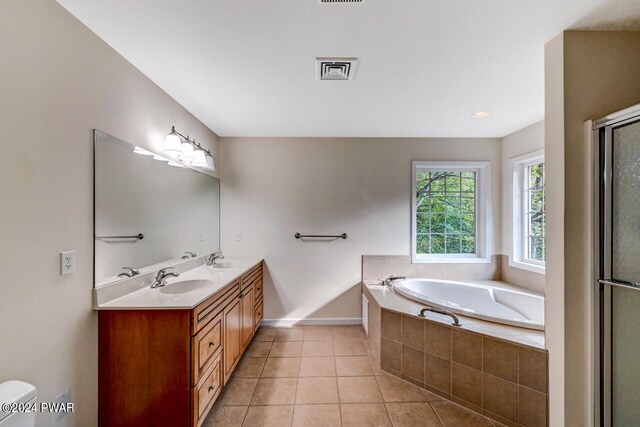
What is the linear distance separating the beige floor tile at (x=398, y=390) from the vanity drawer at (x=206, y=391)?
3.98 feet

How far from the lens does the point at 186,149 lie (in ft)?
7.80

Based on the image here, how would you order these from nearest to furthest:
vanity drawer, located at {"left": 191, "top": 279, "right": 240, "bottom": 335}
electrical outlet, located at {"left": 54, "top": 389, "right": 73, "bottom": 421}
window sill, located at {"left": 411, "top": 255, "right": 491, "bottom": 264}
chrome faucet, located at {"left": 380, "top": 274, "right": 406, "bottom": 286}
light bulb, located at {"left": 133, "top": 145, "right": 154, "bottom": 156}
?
electrical outlet, located at {"left": 54, "top": 389, "right": 73, "bottom": 421} < vanity drawer, located at {"left": 191, "top": 279, "right": 240, "bottom": 335} < light bulb, located at {"left": 133, "top": 145, "right": 154, "bottom": 156} < chrome faucet, located at {"left": 380, "top": 274, "right": 406, "bottom": 286} < window sill, located at {"left": 411, "top": 255, "right": 491, "bottom": 264}

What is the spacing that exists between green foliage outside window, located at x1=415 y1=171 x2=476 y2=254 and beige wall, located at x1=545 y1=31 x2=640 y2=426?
1891 millimetres

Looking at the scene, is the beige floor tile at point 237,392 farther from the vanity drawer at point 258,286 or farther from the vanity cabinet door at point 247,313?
the vanity drawer at point 258,286

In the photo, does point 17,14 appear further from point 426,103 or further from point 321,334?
point 321,334

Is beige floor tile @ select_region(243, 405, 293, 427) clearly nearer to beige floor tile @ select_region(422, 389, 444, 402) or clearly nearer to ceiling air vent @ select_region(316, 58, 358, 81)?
beige floor tile @ select_region(422, 389, 444, 402)

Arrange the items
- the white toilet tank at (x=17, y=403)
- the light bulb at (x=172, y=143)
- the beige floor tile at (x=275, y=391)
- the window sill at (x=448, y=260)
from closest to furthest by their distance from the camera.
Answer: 1. the white toilet tank at (x=17, y=403)
2. the beige floor tile at (x=275, y=391)
3. the light bulb at (x=172, y=143)
4. the window sill at (x=448, y=260)

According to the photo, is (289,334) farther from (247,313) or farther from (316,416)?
(316,416)

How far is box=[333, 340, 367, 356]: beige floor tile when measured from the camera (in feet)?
8.57

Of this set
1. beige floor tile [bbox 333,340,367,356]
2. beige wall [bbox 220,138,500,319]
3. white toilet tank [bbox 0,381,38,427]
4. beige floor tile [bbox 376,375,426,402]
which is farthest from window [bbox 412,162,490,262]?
white toilet tank [bbox 0,381,38,427]

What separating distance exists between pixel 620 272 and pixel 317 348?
2.32 metres

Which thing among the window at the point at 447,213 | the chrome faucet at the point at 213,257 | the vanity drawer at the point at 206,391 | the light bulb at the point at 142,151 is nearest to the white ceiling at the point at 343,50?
the light bulb at the point at 142,151

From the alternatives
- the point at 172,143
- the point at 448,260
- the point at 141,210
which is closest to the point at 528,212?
the point at 448,260

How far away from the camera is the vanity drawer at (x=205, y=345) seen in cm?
153
